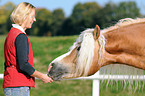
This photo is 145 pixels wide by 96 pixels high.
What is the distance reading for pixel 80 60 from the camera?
2363mm

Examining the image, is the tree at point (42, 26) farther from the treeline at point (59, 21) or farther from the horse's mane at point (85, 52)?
the horse's mane at point (85, 52)

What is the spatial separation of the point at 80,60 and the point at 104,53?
30cm

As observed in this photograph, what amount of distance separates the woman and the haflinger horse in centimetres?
37

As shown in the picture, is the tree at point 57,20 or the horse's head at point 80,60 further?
the tree at point 57,20

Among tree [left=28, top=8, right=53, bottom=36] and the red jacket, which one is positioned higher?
tree [left=28, top=8, right=53, bottom=36]

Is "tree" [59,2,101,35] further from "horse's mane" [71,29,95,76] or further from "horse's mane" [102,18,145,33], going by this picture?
"horse's mane" [71,29,95,76]

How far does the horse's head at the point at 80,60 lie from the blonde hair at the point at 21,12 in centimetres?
63

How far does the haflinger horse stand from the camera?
7.85 ft

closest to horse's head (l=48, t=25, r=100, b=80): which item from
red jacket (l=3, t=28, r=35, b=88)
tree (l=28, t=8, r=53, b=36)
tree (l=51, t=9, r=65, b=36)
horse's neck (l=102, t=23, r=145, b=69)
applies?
horse's neck (l=102, t=23, r=145, b=69)

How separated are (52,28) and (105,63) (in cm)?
6133

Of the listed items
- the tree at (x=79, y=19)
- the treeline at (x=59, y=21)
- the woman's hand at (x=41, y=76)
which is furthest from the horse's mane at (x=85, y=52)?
the treeline at (x=59, y=21)

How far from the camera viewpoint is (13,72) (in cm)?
209

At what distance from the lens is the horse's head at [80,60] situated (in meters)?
2.34

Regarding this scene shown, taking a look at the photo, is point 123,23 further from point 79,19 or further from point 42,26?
point 42,26
